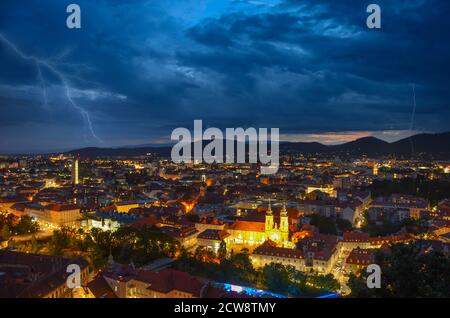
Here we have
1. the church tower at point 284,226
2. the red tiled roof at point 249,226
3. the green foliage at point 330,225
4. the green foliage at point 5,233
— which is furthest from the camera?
the green foliage at point 330,225

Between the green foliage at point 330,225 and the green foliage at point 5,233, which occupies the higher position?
the green foliage at point 5,233

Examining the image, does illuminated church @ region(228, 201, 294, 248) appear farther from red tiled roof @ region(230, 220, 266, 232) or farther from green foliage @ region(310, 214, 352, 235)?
green foliage @ region(310, 214, 352, 235)

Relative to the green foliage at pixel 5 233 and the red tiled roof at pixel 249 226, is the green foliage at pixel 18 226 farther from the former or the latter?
the red tiled roof at pixel 249 226

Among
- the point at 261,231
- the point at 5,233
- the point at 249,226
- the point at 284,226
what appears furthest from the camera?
the point at 249,226

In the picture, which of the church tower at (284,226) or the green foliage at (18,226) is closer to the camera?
the church tower at (284,226)

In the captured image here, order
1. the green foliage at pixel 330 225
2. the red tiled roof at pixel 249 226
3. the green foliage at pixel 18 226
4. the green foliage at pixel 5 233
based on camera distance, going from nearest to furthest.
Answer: the green foliage at pixel 5 233
the green foliage at pixel 18 226
the red tiled roof at pixel 249 226
the green foliage at pixel 330 225

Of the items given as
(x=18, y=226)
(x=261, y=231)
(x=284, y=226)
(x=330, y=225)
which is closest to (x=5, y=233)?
(x=18, y=226)

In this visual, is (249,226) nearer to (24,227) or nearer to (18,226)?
(24,227)

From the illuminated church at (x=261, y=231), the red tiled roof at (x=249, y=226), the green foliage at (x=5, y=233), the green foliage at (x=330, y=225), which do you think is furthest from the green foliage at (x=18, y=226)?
the green foliage at (x=330, y=225)
